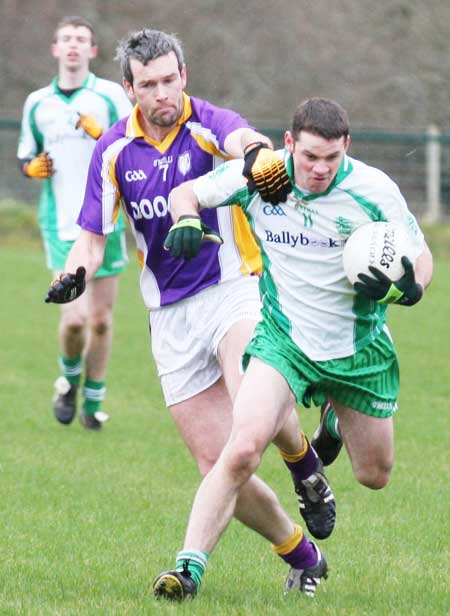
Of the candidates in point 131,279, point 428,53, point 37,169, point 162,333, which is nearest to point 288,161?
point 162,333

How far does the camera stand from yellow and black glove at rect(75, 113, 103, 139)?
9438mm

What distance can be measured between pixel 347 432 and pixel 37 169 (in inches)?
188

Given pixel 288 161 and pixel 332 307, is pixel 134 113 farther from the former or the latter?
pixel 332 307

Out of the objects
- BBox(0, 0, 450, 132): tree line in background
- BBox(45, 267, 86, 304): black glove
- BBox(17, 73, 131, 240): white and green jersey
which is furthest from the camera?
BBox(0, 0, 450, 132): tree line in background

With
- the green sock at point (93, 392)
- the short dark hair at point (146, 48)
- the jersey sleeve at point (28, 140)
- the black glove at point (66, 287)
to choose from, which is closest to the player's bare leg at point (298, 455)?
the black glove at point (66, 287)

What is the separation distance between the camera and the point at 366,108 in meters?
28.2

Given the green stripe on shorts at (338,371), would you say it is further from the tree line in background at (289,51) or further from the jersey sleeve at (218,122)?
the tree line in background at (289,51)

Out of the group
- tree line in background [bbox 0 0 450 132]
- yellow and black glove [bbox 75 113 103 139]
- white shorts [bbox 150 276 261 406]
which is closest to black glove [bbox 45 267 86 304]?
white shorts [bbox 150 276 261 406]

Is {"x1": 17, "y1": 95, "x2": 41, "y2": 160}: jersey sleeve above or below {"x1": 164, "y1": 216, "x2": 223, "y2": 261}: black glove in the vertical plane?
below

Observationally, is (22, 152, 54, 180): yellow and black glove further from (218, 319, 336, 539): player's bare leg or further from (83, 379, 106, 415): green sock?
(218, 319, 336, 539): player's bare leg

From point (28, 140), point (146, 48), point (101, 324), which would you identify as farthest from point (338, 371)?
point (28, 140)

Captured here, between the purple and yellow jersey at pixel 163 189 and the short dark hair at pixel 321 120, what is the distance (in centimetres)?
69

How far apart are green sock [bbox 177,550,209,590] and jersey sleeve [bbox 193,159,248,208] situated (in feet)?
4.66

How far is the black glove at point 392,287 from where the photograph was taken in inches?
203
